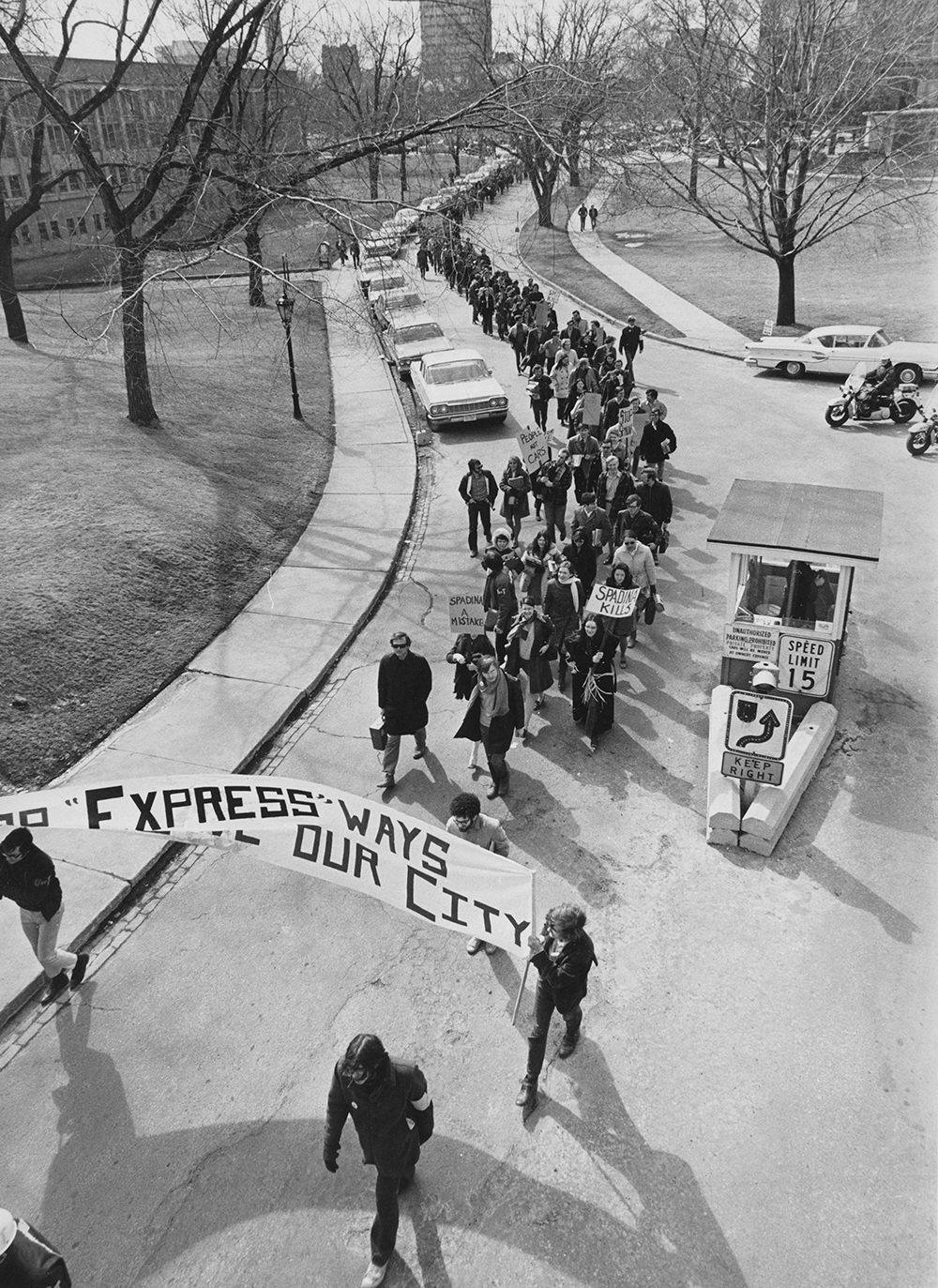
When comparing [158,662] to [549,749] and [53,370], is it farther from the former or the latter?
[53,370]

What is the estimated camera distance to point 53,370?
22.2 m

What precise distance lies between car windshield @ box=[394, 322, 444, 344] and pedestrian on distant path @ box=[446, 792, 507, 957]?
66.3ft

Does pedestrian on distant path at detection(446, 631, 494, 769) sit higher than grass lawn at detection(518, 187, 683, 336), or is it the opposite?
grass lawn at detection(518, 187, 683, 336)

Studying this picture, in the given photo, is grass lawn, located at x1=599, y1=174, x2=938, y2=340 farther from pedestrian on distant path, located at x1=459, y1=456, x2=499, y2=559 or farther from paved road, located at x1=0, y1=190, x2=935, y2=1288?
paved road, located at x1=0, y1=190, x2=935, y2=1288

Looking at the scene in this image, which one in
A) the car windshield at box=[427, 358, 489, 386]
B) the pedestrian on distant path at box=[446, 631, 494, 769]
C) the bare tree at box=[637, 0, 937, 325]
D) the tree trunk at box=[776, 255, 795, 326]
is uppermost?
the bare tree at box=[637, 0, 937, 325]

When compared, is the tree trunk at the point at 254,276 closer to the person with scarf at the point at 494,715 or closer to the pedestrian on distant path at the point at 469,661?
the pedestrian on distant path at the point at 469,661

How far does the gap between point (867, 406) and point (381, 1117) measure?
1851 centimetres

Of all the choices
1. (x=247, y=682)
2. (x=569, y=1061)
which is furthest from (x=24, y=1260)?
(x=247, y=682)

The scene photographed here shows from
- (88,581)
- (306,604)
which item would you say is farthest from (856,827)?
(88,581)

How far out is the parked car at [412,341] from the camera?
959 inches

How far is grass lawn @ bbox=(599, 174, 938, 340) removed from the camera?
2867 cm

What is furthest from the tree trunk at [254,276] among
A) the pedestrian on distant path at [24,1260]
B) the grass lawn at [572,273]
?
the pedestrian on distant path at [24,1260]

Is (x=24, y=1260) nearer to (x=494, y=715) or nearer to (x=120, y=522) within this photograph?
(x=494, y=715)

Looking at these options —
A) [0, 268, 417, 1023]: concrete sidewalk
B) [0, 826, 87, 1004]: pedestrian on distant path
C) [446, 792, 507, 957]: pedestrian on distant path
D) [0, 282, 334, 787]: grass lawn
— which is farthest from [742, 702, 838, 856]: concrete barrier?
[0, 282, 334, 787]: grass lawn
